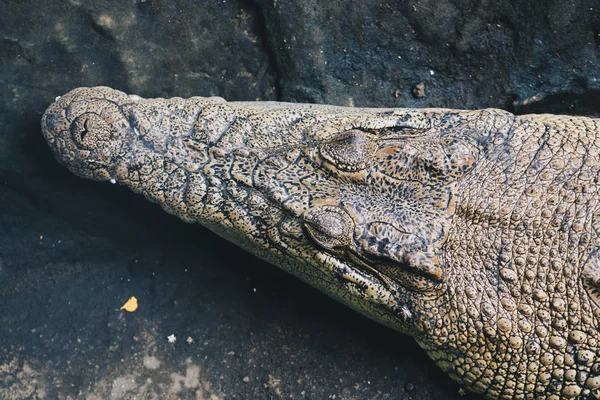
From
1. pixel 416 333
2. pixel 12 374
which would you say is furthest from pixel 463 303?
pixel 12 374

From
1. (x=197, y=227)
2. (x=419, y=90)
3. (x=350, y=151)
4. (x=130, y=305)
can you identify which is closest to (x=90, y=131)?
(x=197, y=227)

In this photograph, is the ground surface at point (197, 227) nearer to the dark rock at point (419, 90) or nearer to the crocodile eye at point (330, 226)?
the dark rock at point (419, 90)

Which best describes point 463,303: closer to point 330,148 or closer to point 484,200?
point 484,200

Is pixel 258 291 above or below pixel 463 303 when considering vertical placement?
below

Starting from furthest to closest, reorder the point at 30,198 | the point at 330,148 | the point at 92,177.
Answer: the point at 30,198 < the point at 92,177 < the point at 330,148

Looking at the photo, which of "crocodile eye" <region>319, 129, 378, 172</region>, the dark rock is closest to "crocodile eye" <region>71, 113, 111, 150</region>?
"crocodile eye" <region>319, 129, 378, 172</region>

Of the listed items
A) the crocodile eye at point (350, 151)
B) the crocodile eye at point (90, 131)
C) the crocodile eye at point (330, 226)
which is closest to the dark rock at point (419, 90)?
the crocodile eye at point (350, 151)

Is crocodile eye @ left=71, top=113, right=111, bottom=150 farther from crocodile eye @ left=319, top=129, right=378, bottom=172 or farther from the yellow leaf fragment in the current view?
crocodile eye @ left=319, top=129, right=378, bottom=172
